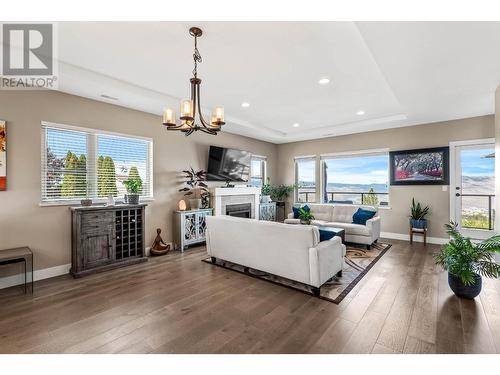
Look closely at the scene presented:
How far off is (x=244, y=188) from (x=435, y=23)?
15.3 feet

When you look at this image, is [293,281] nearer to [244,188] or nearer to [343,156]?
[244,188]

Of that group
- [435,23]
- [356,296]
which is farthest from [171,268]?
[435,23]

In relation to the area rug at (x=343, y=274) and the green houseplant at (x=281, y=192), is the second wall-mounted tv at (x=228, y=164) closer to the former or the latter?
the green houseplant at (x=281, y=192)

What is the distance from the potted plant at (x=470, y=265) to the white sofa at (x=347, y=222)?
205 cm

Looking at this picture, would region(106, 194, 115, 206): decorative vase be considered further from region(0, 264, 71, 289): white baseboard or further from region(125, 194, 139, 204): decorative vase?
region(0, 264, 71, 289): white baseboard

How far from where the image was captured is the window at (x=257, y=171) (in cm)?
715

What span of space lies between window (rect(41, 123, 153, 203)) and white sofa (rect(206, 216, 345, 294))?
75.1 inches

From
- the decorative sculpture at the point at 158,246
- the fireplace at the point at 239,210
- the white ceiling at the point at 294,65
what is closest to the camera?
the white ceiling at the point at 294,65

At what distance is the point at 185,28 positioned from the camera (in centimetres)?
221

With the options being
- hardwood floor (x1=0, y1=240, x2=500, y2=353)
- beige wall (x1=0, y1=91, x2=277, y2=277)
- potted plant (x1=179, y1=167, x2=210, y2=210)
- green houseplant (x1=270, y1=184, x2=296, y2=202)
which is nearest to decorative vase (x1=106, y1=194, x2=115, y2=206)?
beige wall (x1=0, y1=91, x2=277, y2=277)

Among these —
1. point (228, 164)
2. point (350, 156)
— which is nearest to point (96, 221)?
point (228, 164)

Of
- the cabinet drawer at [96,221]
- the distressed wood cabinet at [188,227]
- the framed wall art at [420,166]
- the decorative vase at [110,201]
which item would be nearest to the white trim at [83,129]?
the decorative vase at [110,201]

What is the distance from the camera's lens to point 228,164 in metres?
5.84

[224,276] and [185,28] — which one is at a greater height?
[185,28]
